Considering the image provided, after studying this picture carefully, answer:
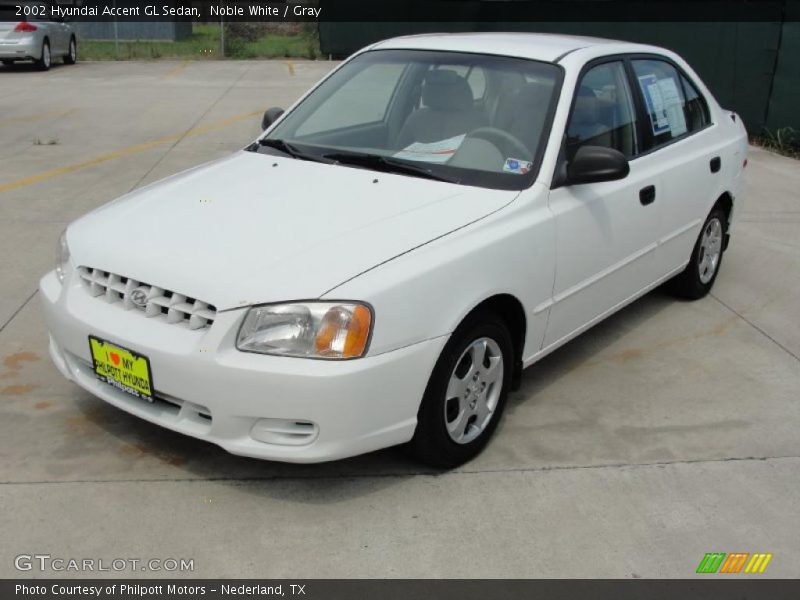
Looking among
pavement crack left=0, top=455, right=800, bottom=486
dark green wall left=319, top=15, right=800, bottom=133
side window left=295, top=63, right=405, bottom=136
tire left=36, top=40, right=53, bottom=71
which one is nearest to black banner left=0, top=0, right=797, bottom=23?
dark green wall left=319, top=15, right=800, bottom=133

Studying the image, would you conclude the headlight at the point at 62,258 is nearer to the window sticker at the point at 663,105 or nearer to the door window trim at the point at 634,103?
the door window trim at the point at 634,103

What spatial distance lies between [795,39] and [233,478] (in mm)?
10407

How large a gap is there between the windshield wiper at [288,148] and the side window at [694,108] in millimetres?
2318

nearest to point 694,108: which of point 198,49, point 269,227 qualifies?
point 269,227

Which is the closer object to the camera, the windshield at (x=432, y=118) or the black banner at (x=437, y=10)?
the windshield at (x=432, y=118)

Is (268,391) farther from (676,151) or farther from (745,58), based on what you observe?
(745,58)

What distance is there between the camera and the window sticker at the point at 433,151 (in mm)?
4098

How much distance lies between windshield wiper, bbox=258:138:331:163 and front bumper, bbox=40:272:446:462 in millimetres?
1323

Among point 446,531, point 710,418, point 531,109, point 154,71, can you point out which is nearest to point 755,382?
point 710,418

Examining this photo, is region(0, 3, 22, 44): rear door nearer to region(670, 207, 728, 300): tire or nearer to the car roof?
the car roof

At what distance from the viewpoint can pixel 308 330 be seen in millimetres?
3098

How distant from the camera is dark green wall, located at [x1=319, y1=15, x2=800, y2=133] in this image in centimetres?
1153

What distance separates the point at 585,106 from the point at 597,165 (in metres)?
0.51

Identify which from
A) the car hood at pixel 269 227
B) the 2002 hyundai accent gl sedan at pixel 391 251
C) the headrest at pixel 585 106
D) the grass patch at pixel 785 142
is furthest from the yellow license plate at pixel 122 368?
the grass patch at pixel 785 142
